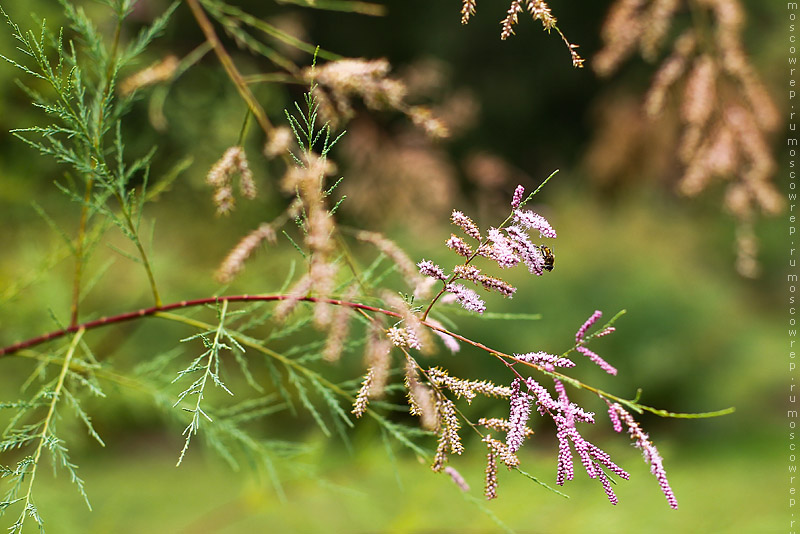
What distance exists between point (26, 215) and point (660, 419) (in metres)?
4.71

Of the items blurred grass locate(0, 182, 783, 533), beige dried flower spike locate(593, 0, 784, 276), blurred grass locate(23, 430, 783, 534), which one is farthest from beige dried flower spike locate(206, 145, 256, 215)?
blurred grass locate(0, 182, 783, 533)

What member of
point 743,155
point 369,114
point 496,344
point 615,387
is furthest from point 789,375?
point 743,155

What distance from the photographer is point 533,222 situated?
2.66 feet

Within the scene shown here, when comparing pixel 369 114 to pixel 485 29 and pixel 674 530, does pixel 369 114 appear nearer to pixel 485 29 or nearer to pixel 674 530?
pixel 485 29

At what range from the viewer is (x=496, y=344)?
4.93 m

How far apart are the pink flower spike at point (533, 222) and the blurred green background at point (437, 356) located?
1.65ft

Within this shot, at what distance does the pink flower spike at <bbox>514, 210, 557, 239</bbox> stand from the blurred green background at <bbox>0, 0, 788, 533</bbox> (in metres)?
0.50

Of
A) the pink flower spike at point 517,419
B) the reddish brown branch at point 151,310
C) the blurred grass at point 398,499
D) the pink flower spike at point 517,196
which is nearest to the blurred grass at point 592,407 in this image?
the blurred grass at point 398,499

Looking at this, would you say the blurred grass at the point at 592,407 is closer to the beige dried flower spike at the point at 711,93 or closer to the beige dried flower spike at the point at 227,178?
Answer: the beige dried flower spike at the point at 711,93

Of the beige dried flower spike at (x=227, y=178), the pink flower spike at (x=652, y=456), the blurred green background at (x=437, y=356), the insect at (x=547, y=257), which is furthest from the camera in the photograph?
the blurred green background at (x=437, y=356)

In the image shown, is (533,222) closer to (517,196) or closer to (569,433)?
(517,196)

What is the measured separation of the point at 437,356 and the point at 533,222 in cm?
390

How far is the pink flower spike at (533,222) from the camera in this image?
806mm

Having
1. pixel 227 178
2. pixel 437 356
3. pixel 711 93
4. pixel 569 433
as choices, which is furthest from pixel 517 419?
pixel 437 356
